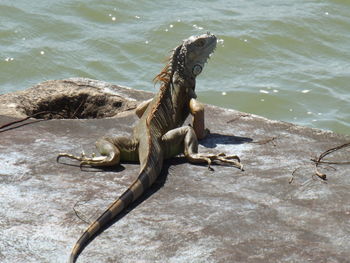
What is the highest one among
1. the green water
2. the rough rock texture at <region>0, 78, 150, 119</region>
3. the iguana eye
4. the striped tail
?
the iguana eye

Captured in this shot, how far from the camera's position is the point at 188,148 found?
577cm

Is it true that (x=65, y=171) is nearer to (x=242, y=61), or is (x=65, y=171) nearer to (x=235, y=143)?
(x=235, y=143)

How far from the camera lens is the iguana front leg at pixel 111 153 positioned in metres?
5.49

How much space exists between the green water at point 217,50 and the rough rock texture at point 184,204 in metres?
5.08

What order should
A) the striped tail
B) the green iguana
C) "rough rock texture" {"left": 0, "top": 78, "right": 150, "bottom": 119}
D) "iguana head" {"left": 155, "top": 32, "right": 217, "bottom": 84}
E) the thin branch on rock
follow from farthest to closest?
"rough rock texture" {"left": 0, "top": 78, "right": 150, "bottom": 119}, "iguana head" {"left": 155, "top": 32, "right": 217, "bottom": 84}, the thin branch on rock, the green iguana, the striped tail

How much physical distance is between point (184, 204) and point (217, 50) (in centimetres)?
780

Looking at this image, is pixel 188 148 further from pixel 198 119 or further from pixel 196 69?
pixel 196 69

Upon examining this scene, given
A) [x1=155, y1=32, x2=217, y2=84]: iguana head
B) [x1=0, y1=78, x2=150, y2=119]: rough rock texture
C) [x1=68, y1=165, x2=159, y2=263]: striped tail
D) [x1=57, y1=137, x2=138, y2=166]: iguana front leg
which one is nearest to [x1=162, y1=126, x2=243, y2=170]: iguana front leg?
[x1=57, y1=137, x2=138, y2=166]: iguana front leg

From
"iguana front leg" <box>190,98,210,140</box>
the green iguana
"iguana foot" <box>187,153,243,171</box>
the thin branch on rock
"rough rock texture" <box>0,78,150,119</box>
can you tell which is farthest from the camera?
"rough rock texture" <box>0,78,150,119</box>

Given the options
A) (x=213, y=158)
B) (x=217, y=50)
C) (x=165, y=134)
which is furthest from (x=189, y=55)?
(x=217, y=50)

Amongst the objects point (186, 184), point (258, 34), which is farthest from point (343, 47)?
point (186, 184)

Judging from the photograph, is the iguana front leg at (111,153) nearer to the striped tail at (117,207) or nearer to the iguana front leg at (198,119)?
the striped tail at (117,207)

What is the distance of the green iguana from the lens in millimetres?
5086

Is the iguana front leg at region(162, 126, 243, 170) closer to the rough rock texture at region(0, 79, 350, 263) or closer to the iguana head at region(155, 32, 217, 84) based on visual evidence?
the rough rock texture at region(0, 79, 350, 263)
